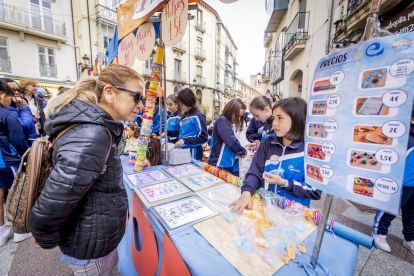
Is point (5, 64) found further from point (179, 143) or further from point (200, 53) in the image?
point (200, 53)

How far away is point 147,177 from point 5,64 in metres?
14.3

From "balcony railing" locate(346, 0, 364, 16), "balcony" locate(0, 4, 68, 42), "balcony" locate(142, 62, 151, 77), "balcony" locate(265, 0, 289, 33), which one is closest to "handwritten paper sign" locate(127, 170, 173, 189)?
"balcony railing" locate(346, 0, 364, 16)

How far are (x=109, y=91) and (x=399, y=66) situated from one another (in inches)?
52.3

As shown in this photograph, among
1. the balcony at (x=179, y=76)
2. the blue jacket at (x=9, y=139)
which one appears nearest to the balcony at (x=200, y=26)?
the balcony at (x=179, y=76)

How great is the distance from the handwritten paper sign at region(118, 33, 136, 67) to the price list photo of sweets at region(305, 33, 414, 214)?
2.26 meters

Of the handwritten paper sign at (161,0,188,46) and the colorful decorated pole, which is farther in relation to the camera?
the colorful decorated pole

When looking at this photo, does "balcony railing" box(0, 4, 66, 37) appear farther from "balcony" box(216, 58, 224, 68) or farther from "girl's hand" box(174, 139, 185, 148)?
"balcony" box(216, 58, 224, 68)

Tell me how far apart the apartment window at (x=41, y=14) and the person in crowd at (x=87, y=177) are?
15.5 metres

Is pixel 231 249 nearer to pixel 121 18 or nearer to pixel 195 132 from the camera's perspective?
pixel 195 132

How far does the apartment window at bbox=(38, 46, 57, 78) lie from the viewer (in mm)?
11237

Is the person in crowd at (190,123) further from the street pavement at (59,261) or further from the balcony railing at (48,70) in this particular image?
the balcony railing at (48,70)

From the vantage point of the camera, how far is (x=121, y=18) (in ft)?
8.43

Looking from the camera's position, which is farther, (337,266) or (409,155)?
(409,155)

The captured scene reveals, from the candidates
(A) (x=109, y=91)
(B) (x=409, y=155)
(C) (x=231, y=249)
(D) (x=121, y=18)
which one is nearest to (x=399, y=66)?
(C) (x=231, y=249)
